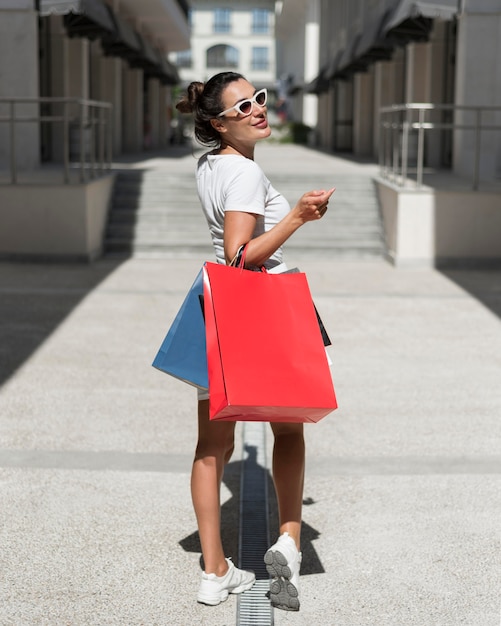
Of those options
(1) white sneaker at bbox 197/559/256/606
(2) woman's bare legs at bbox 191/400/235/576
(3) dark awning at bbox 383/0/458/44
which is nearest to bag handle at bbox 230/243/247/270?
(2) woman's bare legs at bbox 191/400/235/576

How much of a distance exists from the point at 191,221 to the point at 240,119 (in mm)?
10261

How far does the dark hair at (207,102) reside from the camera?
329 cm

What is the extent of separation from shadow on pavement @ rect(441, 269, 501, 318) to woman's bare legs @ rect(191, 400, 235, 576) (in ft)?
19.8

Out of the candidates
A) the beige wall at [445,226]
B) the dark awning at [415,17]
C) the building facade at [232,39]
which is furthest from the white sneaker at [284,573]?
the building facade at [232,39]

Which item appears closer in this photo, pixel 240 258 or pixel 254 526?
pixel 240 258

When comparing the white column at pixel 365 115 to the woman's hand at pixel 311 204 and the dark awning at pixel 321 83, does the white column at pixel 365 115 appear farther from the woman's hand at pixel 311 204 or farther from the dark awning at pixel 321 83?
the woman's hand at pixel 311 204

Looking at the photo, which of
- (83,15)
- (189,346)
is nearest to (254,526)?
(189,346)

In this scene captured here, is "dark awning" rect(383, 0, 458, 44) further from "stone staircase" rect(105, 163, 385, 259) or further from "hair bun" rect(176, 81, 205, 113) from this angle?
"hair bun" rect(176, 81, 205, 113)

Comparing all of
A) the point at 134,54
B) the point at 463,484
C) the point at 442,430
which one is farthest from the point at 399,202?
the point at 134,54

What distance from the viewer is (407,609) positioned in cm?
328

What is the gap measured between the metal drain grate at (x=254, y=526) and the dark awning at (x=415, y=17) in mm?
10905

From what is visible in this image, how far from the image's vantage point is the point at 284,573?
3207mm

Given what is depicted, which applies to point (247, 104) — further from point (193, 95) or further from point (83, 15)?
point (83, 15)

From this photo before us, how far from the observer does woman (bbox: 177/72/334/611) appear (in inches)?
124
